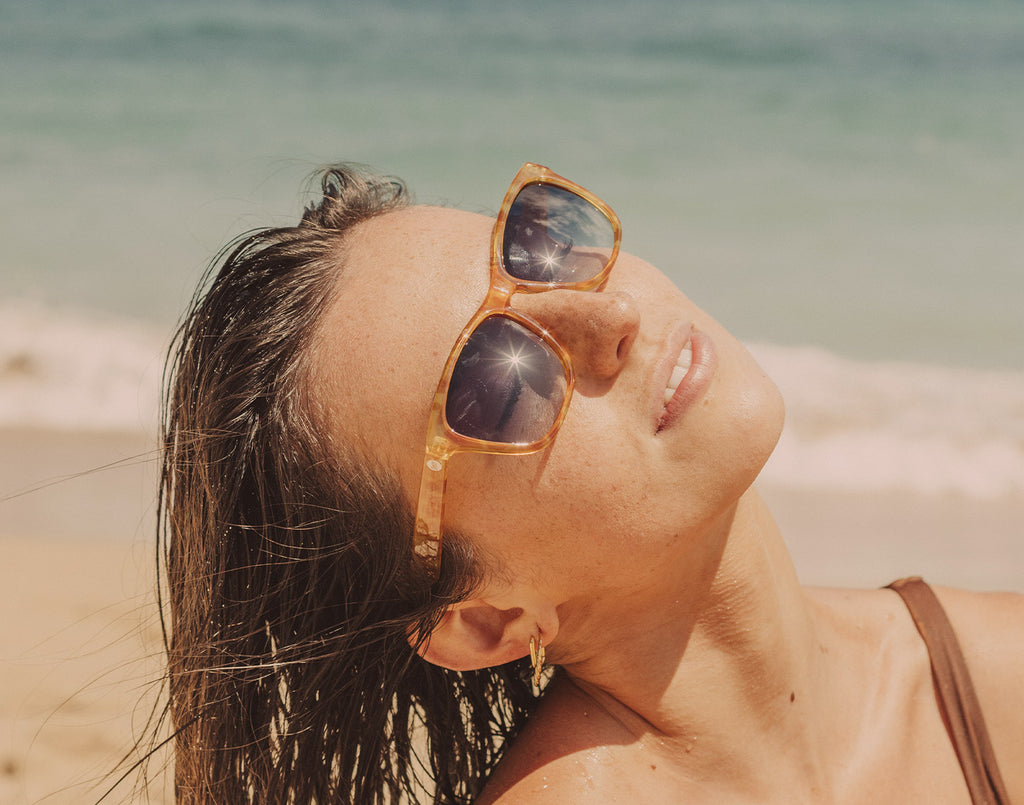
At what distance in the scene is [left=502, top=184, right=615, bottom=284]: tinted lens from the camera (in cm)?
203

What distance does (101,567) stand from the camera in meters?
5.16

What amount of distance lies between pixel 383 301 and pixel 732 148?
352 inches

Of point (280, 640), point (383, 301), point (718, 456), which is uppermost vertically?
point (383, 301)

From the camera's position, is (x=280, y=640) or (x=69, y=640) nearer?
(x=280, y=640)

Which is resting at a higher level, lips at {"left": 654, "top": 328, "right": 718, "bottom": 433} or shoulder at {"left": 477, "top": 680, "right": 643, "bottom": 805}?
lips at {"left": 654, "top": 328, "right": 718, "bottom": 433}

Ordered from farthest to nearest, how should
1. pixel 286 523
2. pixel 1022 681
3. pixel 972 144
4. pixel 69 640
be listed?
pixel 972 144 → pixel 69 640 → pixel 1022 681 → pixel 286 523

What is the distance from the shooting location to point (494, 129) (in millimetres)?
10805

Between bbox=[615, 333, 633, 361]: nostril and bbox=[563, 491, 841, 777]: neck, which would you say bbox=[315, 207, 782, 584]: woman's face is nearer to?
bbox=[615, 333, 633, 361]: nostril

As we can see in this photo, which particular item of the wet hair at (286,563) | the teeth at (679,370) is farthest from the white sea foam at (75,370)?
the teeth at (679,370)

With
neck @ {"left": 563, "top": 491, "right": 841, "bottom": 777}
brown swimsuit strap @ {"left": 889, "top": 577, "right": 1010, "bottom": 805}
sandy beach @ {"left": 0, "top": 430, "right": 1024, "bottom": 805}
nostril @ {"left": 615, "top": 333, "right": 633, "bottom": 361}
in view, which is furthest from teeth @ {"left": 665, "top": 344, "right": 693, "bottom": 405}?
sandy beach @ {"left": 0, "top": 430, "right": 1024, "bottom": 805}

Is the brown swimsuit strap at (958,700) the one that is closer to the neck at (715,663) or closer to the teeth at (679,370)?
the neck at (715,663)

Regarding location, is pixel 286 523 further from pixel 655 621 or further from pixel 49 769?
pixel 49 769

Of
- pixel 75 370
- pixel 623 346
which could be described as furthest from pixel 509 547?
pixel 75 370

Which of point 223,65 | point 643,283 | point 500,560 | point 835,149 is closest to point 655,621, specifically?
point 500,560
